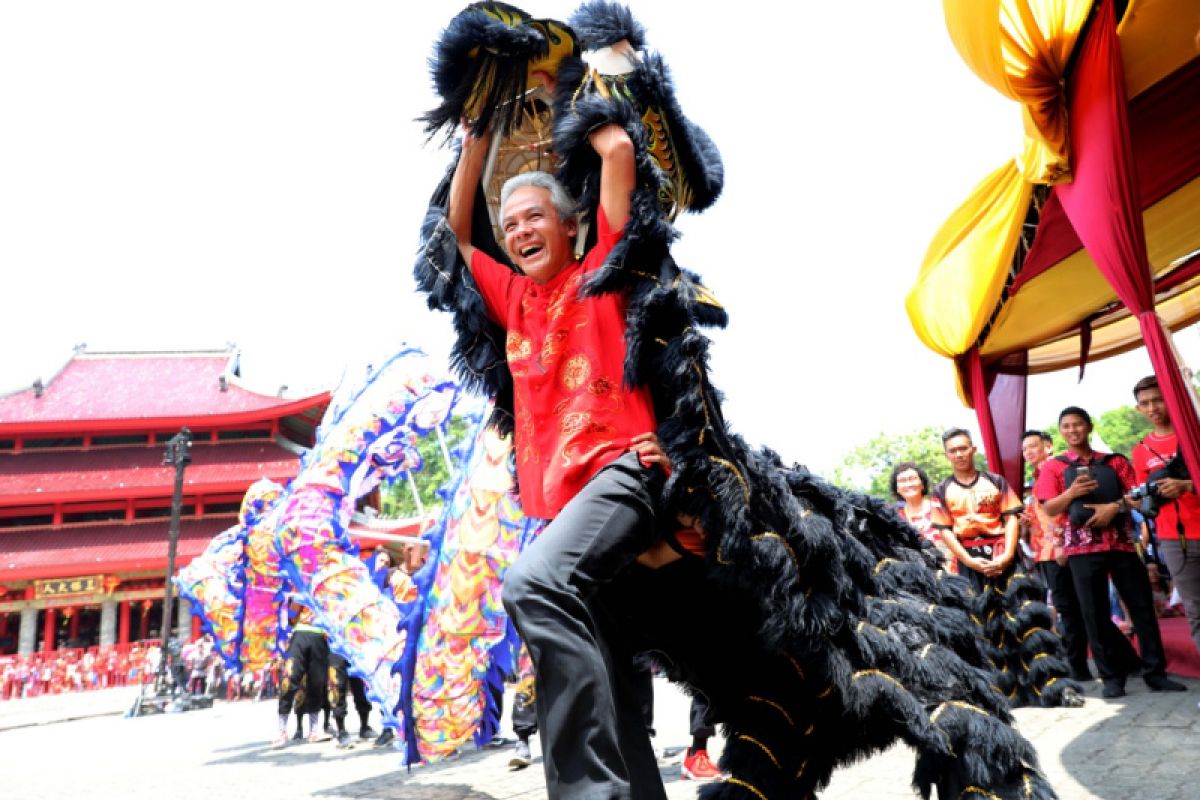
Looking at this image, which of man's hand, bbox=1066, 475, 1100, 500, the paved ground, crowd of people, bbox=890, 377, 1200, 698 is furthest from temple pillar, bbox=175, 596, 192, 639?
man's hand, bbox=1066, 475, 1100, 500

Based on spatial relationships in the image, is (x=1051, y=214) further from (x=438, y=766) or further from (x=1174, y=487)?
(x=438, y=766)

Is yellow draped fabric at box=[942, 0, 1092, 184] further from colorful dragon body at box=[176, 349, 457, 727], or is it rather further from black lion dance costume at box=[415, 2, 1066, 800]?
colorful dragon body at box=[176, 349, 457, 727]

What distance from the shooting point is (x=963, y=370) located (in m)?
8.12

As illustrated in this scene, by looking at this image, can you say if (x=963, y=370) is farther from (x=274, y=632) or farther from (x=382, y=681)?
(x=274, y=632)

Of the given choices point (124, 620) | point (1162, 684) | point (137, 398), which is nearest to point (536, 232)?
point (1162, 684)

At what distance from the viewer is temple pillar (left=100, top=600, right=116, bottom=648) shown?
90.7ft

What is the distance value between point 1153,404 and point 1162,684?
6.10ft

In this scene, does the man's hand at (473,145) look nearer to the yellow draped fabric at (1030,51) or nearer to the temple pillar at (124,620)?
the yellow draped fabric at (1030,51)

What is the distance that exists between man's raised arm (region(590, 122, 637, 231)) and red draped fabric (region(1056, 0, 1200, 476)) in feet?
9.87

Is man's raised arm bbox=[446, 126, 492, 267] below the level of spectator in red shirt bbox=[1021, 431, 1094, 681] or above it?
above

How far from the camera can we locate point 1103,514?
571 cm

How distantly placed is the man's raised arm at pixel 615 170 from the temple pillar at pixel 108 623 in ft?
102


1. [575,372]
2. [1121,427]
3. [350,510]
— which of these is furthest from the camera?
[1121,427]

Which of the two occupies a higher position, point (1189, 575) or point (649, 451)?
point (649, 451)
